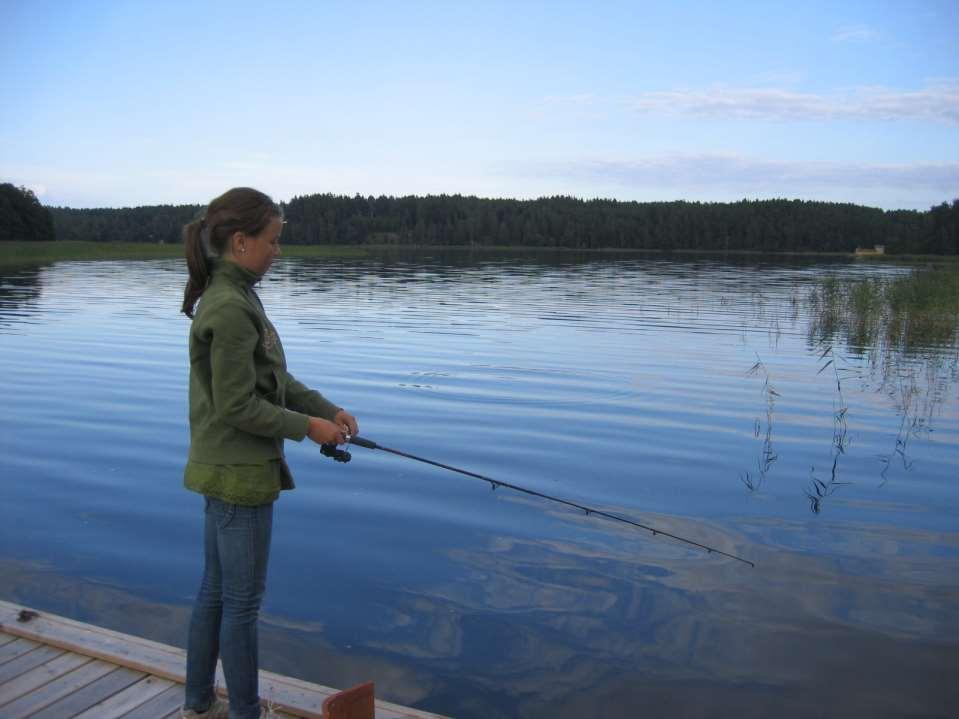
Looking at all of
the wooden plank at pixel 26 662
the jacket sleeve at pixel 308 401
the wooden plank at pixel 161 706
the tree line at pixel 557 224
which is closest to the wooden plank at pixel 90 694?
the wooden plank at pixel 161 706

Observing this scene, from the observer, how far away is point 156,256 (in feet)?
230

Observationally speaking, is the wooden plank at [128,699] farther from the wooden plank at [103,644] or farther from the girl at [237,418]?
the girl at [237,418]

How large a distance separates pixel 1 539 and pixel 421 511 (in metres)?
3.11

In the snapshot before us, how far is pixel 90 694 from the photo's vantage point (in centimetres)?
345

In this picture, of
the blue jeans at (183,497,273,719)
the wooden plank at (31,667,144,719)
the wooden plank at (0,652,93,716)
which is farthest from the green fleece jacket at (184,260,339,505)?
the wooden plank at (0,652,93,716)

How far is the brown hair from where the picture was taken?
2.99 meters

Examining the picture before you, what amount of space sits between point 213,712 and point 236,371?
1.38 meters

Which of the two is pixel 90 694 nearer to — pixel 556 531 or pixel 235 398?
pixel 235 398

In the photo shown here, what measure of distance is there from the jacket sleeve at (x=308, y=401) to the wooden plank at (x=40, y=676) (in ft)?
4.84

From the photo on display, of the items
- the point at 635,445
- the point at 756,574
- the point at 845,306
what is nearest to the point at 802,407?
the point at 635,445

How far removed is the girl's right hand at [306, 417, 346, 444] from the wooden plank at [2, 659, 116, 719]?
150cm

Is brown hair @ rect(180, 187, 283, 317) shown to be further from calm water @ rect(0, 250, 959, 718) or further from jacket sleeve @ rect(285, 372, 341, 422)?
calm water @ rect(0, 250, 959, 718)

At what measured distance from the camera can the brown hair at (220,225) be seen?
118 inches

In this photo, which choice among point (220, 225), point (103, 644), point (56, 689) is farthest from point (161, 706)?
point (220, 225)
